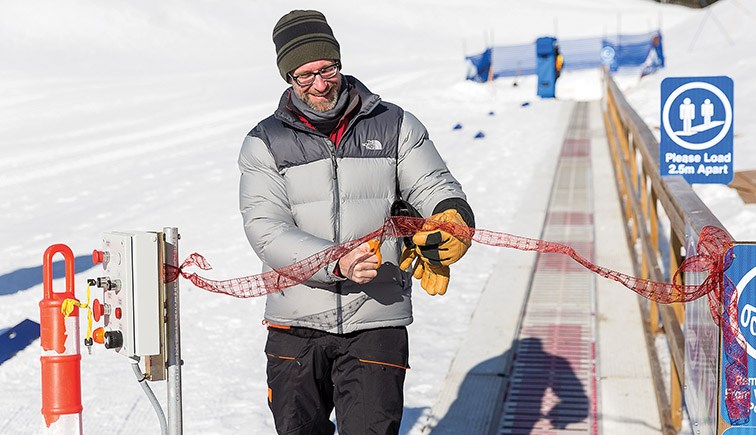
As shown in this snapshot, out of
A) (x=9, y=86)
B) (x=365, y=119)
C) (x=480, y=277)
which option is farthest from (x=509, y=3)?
(x=365, y=119)

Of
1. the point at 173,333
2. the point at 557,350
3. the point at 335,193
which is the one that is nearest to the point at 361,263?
the point at 335,193

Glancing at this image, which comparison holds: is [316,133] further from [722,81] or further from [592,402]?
[722,81]

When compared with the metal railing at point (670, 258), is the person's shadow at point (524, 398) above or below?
below

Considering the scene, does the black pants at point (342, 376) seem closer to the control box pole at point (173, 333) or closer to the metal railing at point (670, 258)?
the control box pole at point (173, 333)

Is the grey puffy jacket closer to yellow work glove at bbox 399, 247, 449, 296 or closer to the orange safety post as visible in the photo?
yellow work glove at bbox 399, 247, 449, 296

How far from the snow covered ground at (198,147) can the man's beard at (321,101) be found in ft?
7.23

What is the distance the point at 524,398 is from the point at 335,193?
8.44 feet

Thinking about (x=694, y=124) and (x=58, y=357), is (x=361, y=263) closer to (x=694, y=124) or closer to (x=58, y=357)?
(x=58, y=357)

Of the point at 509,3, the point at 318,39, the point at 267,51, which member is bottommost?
the point at 318,39

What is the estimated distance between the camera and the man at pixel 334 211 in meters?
3.37

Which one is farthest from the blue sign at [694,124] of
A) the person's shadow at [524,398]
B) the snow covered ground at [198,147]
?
the snow covered ground at [198,147]

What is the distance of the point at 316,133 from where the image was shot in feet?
11.1

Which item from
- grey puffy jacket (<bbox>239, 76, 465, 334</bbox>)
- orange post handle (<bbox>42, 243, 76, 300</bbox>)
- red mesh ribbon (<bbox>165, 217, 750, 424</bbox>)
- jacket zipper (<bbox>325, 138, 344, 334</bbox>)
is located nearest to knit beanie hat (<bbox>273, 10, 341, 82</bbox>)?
grey puffy jacket (<bbox>239, 76, 465, 334</bbox>)

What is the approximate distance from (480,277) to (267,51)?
40.0 meters
